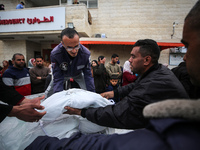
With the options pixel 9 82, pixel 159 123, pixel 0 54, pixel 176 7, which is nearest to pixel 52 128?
pixel 159 123

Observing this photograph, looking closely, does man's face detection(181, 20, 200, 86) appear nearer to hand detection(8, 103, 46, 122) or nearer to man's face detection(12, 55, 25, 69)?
hand detection(8, 103, 46, 122)

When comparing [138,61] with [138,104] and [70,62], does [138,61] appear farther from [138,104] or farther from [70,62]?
[70,62]

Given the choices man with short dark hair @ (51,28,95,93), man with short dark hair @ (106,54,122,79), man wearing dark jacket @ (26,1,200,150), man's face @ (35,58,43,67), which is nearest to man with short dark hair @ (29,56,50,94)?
man's face @ (35,58,43,67)

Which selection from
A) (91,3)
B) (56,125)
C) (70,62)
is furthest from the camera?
(91,3)

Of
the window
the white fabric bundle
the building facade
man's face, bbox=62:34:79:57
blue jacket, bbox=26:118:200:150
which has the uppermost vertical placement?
the window

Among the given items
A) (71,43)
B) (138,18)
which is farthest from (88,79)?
A: (138,18)

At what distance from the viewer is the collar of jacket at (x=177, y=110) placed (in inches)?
15.9

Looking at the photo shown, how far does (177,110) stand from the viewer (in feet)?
1.41

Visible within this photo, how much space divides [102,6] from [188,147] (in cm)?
969

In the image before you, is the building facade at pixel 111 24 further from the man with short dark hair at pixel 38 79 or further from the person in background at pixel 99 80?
the person in background at pixel 99 80

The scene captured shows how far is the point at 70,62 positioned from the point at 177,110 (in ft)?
6.32

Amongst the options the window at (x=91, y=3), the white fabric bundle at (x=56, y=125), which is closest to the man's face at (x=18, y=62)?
the white fabric bundle at (x=56, y=125)

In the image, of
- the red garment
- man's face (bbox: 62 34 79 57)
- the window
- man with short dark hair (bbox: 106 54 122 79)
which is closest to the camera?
man's face (bbox: 62 34 79 57)

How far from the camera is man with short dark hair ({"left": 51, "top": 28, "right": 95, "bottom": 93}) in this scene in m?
1.84
